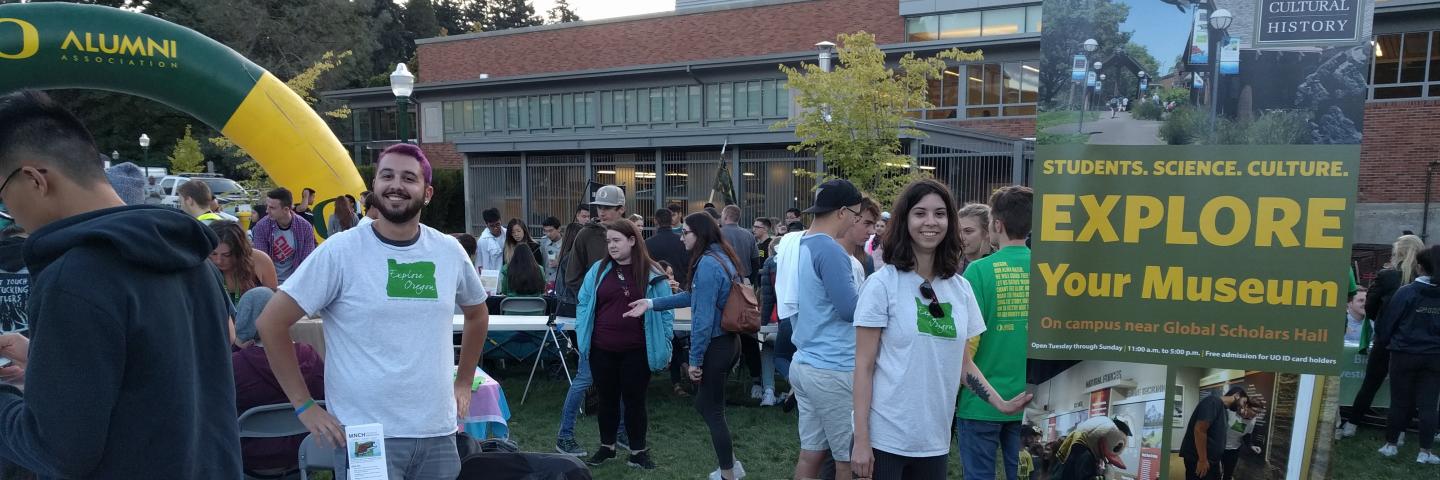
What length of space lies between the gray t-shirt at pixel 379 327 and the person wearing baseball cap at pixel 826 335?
68.3 inches

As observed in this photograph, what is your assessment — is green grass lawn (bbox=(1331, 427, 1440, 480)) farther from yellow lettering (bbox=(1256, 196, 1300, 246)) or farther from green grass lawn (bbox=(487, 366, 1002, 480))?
yellow lettering (bbox=(1256, 196, 1300, 246))

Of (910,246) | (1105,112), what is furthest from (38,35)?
(1105,112)

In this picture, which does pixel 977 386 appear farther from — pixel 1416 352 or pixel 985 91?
pixel 985 91

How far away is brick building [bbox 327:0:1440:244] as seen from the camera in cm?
1908

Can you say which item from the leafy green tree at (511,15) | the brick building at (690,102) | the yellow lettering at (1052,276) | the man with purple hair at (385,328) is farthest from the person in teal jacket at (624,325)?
the leafy green tree at (511,15)

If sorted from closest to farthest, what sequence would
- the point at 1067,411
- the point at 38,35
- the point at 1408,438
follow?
the point at 1067,411 → the point at 1408,438 → the point at 38,35

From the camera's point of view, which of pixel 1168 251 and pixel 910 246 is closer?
pixel 1168 251

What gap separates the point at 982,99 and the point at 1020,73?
1263 mm

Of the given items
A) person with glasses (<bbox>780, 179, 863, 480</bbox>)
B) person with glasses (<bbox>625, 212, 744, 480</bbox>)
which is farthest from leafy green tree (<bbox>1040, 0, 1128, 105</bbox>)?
person with glasses (<bbox>625, 212, 744, 480</bbox>)

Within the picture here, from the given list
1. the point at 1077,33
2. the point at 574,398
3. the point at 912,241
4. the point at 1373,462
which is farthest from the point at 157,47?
the point at 1373,462

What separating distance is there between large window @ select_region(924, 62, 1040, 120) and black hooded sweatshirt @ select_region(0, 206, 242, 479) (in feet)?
77.8

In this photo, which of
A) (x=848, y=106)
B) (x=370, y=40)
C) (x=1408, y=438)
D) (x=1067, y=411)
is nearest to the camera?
(x=1067, y=411)

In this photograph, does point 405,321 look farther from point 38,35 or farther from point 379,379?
point 38,35

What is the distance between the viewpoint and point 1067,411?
296 cm
